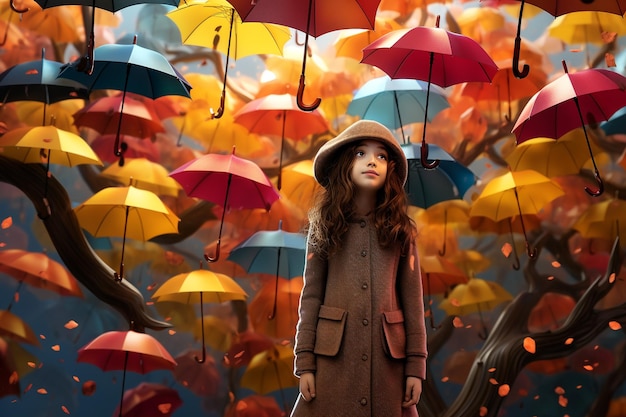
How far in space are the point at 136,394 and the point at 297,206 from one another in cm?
197

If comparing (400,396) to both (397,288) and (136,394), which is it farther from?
(136,394)

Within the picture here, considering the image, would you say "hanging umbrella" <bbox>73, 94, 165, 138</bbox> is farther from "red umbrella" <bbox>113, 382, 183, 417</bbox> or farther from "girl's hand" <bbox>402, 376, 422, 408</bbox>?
"girl's hand" <bbox>402, 376, 422, 408</bbox>

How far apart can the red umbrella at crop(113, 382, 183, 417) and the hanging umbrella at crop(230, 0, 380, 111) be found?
3.23 m

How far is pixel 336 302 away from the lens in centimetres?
276

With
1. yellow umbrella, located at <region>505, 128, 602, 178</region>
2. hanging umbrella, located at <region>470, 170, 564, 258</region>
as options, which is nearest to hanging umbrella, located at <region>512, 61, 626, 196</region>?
hanging umbrella, located at <region>470, 170, 564, 258</region>

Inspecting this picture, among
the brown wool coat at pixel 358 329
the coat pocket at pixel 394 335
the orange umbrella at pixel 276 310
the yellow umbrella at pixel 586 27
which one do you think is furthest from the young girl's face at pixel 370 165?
the yellow umbrella at pixel 586 27

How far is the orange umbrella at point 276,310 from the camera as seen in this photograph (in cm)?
575

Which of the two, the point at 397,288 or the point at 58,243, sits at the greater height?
the point at 397,288

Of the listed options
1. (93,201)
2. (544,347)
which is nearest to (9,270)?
(93,201)

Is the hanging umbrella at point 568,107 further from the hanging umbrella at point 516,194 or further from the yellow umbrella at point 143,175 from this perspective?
the yellow umbrella at point 143,175

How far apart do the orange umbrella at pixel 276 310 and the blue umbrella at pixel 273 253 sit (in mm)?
315


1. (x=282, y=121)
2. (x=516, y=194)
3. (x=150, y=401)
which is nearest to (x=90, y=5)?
(x=282, y=121)

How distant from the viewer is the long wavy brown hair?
2.83 metres

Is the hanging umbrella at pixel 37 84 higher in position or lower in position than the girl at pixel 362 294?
higher
